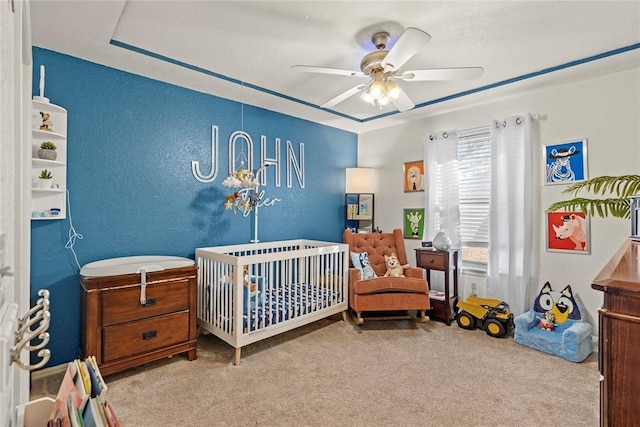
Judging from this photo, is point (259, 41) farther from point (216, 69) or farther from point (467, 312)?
point (467, 312)

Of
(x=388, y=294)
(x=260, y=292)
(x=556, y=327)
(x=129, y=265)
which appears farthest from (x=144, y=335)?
(x=556, y=327)

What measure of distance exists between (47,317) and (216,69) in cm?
243

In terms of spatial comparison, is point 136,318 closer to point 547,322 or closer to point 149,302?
point 149,302

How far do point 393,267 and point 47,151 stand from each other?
3.10m

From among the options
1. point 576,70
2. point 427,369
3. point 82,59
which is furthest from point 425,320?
point 82,59

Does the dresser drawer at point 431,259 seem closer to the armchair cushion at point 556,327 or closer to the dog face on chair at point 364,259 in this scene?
the dog face on chair at point 364,259

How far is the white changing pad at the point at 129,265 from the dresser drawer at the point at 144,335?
36 cm

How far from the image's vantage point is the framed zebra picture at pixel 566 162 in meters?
2.81

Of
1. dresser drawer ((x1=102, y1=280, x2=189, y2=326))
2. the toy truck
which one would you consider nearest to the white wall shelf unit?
dresser drawer ((x1=102, y1=280, x2=189, y2=326))

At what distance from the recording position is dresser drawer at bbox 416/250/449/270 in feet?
11.0

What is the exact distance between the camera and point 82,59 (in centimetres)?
238

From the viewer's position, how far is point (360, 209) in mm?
4367

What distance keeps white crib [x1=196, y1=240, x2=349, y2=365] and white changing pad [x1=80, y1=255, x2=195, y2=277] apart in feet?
1.08

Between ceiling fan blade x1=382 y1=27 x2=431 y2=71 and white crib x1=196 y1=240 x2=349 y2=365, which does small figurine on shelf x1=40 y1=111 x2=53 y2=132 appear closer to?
white crib x1=196 y1=240 x2=349 y2=365
